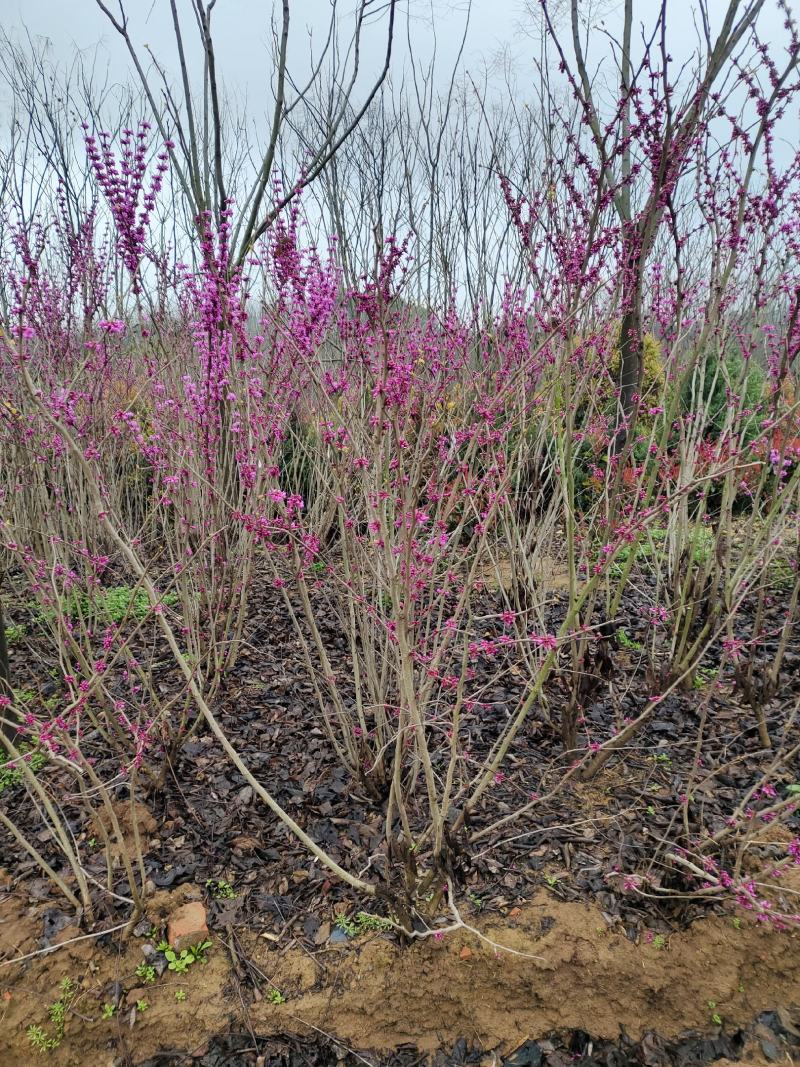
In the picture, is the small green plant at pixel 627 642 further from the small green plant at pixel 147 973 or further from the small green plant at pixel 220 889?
the small green plant at pixel 147 973

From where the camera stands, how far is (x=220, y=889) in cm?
231

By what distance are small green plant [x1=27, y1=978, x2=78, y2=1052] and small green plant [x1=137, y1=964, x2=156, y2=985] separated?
19 cm

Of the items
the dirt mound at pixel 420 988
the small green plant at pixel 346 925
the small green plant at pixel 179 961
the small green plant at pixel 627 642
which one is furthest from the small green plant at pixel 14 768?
the small green plant at pixel 627 642

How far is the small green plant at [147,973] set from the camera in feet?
6.68

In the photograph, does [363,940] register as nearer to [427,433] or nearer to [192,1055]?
[192,1055]

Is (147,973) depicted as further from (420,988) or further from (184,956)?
(420,988)

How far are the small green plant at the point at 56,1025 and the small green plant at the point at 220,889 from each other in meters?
0.48

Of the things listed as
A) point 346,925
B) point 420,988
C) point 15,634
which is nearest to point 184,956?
point 346,925

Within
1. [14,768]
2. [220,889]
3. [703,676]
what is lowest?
[220,889]

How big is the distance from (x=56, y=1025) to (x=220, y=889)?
587 millimetres

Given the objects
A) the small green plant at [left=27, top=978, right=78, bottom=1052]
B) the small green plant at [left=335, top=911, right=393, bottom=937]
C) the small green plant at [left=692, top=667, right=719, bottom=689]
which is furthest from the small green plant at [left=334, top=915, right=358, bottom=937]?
the small green plant at [left=692, top=667, right=719, bottom=689]

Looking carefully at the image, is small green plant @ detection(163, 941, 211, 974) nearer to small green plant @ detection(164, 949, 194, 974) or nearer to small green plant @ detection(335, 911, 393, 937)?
small green plant @ detection(164, 949, 194, 974)

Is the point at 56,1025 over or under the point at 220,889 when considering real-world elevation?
under

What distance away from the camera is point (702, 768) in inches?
110
